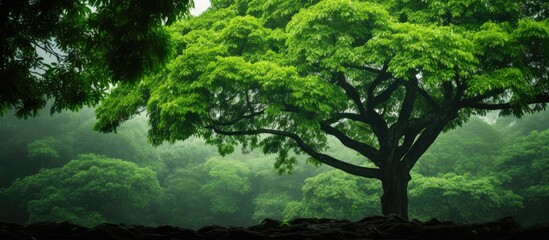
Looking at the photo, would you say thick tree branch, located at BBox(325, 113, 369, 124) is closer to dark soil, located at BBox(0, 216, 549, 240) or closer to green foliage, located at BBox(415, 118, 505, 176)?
dark soil, located at BBox(0, 216, 549, 240)

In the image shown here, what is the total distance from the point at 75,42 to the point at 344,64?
22.3 feet

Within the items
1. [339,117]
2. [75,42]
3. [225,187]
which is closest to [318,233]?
[75,42]

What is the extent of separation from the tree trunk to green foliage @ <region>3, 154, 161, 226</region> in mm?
23518

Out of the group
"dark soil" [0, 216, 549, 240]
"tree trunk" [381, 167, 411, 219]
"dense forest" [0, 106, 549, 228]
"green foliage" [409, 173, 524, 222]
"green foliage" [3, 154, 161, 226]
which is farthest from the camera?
"green foliage" [3, 154, 161, 226]

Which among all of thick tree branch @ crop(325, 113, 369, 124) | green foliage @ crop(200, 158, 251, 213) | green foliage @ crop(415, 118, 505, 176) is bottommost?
thick tree branch @ crop(325, 113, 369, 124)

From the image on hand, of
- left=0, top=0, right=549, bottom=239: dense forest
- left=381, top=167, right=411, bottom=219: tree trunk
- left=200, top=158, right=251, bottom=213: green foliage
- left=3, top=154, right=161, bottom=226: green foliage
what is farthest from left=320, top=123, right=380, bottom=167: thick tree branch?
left=200, top=158, right=251, bottom=213: green foliage

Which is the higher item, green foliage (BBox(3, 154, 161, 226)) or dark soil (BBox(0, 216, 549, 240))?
green foliage (BBox(3, 154, 161, 226))

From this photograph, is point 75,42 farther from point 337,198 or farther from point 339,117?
point 337,198

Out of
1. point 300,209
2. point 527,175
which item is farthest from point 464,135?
point 300,209

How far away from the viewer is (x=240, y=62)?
29.0 ft

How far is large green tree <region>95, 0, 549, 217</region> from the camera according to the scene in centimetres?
831

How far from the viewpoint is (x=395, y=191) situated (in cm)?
1083

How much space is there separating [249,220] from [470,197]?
1994 centimetres

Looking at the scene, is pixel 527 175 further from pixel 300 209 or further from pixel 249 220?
pixel 249 220
